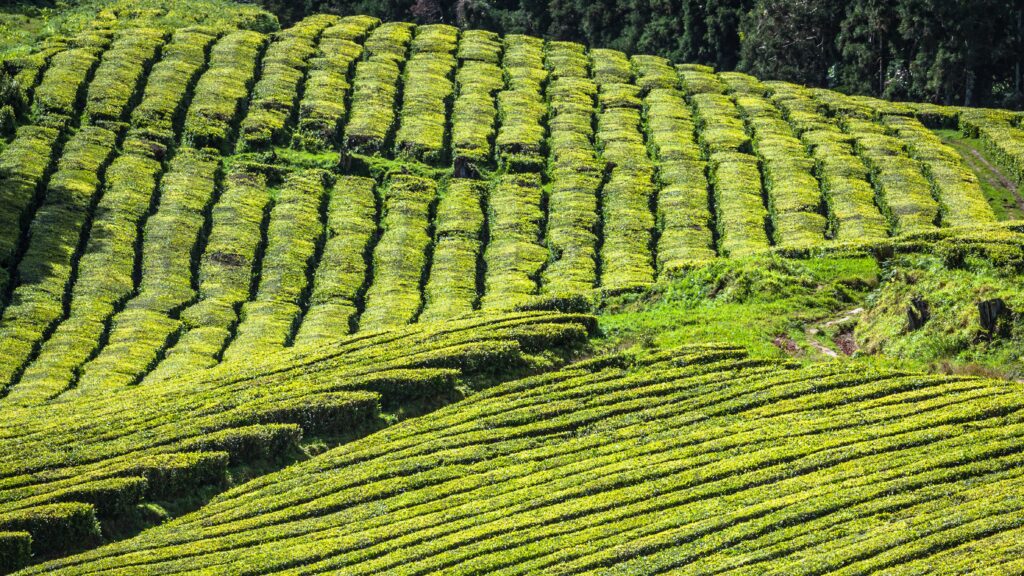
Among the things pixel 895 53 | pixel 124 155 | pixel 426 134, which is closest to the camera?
pixel 124 155

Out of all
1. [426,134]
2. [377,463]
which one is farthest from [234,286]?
[377,463]

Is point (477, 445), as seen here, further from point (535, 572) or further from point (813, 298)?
point (813, 298)

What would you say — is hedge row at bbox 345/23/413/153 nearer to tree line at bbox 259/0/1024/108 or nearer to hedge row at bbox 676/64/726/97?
hedge row at bbox 676/64/726/97

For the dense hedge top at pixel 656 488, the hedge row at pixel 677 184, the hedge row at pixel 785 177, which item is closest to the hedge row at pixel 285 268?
the dense hedge top at pixel 656 488

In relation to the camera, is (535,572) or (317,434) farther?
(317,434)

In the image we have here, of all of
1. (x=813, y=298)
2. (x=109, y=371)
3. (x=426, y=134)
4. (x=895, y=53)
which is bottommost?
(x=109, y=371)

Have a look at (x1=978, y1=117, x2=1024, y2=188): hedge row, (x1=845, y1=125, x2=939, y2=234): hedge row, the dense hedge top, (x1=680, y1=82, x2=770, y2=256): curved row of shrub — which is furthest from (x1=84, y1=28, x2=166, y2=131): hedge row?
(x1=978, y1=117, x2=1024, y2=188): hedge row

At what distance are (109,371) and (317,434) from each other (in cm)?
1853

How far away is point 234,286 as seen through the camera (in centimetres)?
7006

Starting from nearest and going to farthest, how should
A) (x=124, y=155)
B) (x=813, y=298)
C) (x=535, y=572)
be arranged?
(x=535, y=572), (x=813, y=298), (x=124, y=155)

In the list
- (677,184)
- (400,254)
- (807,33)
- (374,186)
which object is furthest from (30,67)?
(807,33)

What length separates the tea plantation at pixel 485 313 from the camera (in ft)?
120

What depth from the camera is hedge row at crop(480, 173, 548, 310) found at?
227ft

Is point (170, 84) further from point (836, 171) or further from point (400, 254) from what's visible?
point (836, 171)
